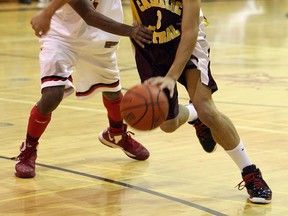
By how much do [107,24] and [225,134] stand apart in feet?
3.26

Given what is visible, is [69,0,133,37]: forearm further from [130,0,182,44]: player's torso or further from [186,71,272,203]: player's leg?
[186,71,272,203]: player's leg

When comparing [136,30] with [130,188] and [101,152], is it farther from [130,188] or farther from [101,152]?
[101,152]

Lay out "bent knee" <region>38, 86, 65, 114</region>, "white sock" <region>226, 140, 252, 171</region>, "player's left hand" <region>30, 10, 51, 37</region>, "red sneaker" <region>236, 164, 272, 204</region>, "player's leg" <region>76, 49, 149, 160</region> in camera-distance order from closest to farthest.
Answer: "player's left hand" <region>30, 10, 51, 37</region>
"red sneaker" <region>236, 164, 272, 204</region>
"white sock" <region>226, 140, 252, 171</region>
"bent knee" <region>38, 86, 65, 114</region>
"player's leg" <region>76, 49, 149, 160</region>

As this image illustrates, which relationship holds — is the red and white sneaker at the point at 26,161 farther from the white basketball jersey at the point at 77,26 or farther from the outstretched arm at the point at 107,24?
the outstretched arm at the point at 107,24

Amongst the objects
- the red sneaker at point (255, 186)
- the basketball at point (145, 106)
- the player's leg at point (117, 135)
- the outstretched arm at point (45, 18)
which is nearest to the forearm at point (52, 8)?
the outstretched arm at point (45, 18)

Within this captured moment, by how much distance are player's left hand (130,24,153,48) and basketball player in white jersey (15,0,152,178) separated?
0.07 m

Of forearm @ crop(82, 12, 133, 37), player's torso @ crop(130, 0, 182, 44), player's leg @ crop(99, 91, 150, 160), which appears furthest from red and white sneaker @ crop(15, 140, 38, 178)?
player's torso @ crop(130, 0, 182, 44)

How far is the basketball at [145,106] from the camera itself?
4.50m

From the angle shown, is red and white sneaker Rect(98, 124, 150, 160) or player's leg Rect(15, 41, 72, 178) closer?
player's leg Rect(15, 41, 72, 178)

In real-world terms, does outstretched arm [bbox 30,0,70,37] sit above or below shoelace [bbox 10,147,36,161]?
above

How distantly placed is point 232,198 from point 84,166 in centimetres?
122

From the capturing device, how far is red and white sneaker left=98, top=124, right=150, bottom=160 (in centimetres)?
609

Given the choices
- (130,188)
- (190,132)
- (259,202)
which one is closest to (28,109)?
(190,132)

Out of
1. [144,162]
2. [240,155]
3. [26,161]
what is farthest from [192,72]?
[26,161]
